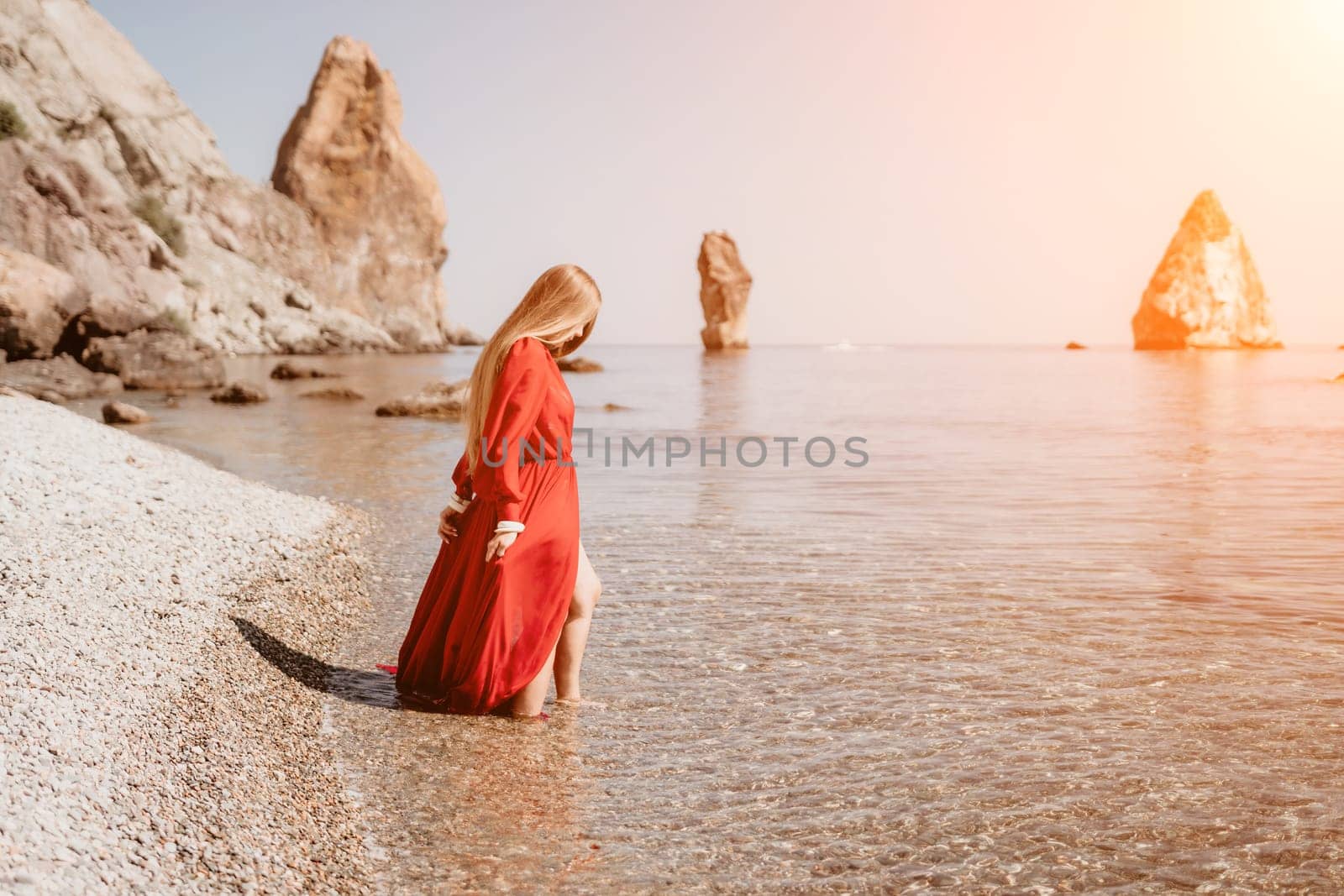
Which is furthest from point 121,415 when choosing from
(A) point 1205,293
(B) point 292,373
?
(A) point 1205,293

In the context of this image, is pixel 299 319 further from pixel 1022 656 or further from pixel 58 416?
pixel 1022 656

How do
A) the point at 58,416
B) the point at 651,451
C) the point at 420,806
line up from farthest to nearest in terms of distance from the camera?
the point at 651,451 → the point at 58,416 → the point at 420,806

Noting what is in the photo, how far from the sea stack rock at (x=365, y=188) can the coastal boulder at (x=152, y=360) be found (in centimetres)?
6659

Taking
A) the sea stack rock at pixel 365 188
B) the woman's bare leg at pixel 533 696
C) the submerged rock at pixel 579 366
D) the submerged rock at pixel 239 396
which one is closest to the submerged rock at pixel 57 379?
the submerged rock at pixel 239 396

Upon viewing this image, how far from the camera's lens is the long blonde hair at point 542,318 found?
4.44 meters

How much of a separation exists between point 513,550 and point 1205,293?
5621 inches

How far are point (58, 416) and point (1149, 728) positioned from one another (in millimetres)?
10021

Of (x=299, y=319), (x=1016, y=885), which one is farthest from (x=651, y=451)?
(x=299, y=319)

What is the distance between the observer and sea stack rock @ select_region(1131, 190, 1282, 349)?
13012cm

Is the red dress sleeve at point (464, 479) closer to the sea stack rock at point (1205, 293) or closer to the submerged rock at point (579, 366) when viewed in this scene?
the submerged rock at point (579, 366)

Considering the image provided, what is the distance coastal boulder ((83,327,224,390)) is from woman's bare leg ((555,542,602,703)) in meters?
28.4

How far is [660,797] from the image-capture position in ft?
13.8

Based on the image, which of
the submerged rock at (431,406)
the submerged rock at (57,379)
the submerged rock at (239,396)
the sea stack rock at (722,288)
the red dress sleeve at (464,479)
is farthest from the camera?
the sea stack rock at (722,288)

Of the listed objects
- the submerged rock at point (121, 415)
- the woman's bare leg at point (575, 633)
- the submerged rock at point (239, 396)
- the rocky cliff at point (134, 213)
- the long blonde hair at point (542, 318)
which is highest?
the rocky cliff at point (134, 213)
